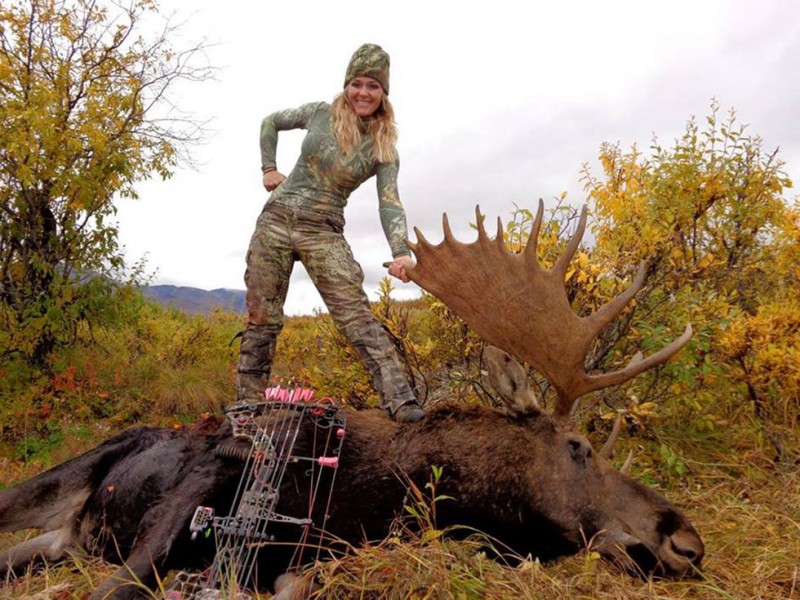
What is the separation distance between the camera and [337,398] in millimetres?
4492

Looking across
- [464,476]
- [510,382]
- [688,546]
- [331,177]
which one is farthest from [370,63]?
[688,546]

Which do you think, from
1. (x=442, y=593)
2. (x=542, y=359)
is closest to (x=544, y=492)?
(x=542, y=359)

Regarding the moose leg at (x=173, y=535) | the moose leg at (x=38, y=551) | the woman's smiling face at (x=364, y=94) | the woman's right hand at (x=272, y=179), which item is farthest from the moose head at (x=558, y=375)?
the moose leg at (x=38, y=551)

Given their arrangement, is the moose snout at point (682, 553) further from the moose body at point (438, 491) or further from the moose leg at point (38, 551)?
the moose leg at point (38, 551)

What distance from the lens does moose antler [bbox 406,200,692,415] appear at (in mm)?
2803

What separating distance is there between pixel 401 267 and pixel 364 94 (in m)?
1.12

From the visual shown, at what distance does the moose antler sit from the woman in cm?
61

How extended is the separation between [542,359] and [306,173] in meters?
1.81

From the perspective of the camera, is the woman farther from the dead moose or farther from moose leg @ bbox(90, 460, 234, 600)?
moose leg @ bbox(90, 460, 234, 600)

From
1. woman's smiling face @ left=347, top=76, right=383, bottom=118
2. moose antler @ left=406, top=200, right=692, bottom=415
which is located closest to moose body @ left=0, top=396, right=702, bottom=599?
moose antler @ left=406, top=200, right=692, bottom=415

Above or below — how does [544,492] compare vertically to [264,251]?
below

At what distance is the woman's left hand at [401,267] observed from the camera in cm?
319

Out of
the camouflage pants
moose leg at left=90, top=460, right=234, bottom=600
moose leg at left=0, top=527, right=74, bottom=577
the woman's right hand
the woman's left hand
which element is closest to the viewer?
moose leg at left=90, top=460, right=234, bottom=600

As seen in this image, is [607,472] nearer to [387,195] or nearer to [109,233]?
[387,195]
